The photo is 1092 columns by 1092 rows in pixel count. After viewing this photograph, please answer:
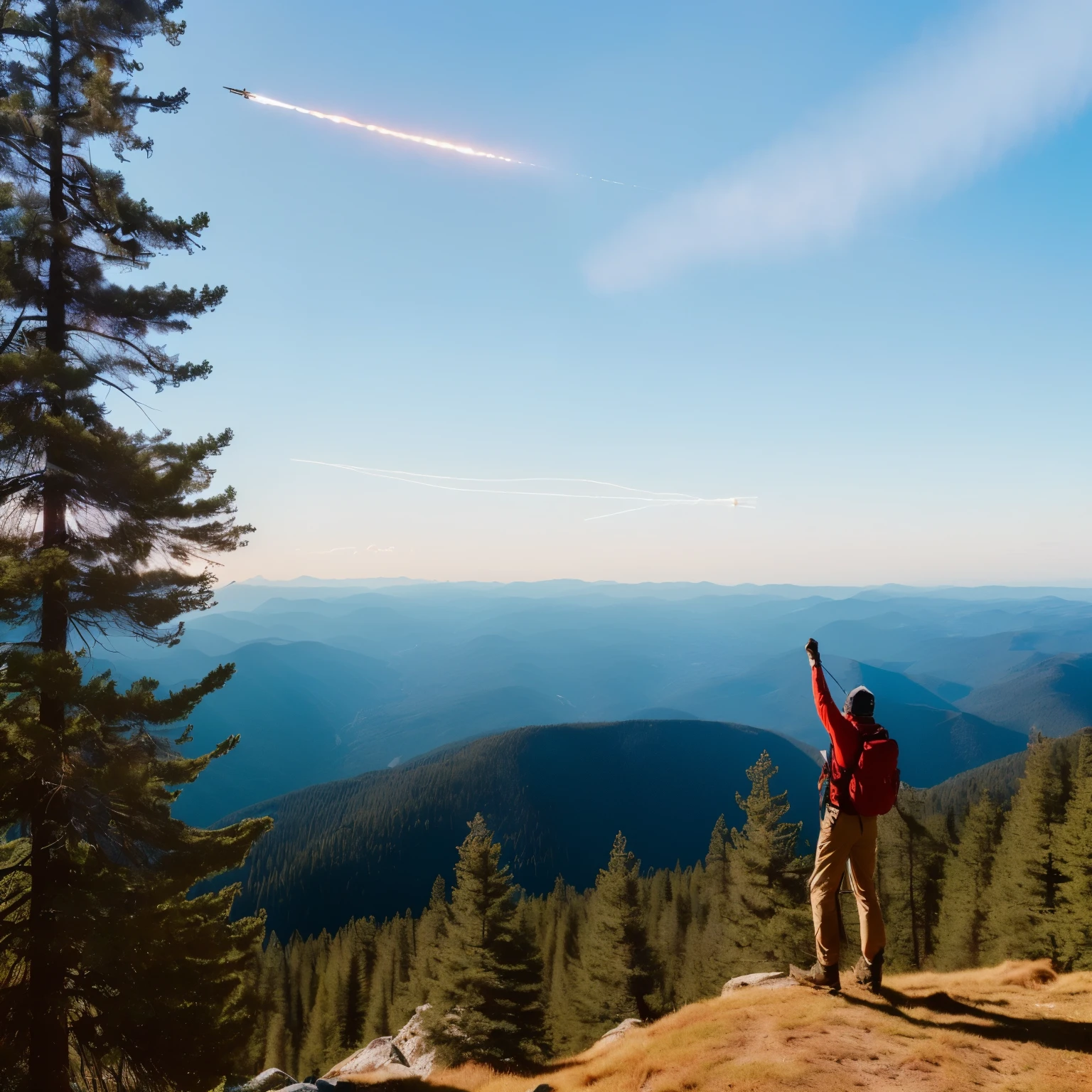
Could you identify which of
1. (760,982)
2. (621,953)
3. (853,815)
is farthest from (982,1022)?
(621,953)

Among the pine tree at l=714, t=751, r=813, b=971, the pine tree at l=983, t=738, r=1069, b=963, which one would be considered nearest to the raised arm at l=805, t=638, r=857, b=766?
the pine tree at l=714, t=751, r=813, b=971

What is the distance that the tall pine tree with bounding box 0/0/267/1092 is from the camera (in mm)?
8125

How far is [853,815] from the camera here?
27.0 ft

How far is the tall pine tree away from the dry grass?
6549 mm

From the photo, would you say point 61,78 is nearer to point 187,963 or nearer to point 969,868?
point 187,963

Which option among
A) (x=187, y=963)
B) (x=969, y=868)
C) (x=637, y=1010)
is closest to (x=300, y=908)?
(x=637, y=1010)

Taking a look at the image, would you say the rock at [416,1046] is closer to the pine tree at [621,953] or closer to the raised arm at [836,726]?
the pine tree at [621,953]

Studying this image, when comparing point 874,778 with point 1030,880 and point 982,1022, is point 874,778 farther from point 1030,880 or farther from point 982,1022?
point 1030,880

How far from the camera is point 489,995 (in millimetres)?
21219

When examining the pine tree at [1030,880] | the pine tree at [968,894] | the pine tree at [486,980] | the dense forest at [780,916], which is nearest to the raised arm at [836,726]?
the dense forest at [780,916]

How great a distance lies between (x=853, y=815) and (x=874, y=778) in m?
0.80

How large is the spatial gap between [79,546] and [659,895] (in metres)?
66.8

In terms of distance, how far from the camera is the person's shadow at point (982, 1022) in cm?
719

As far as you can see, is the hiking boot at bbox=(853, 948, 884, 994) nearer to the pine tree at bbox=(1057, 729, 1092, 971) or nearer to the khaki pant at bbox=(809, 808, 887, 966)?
the khaki pant at bbox=(809, 808, 887, 966)
